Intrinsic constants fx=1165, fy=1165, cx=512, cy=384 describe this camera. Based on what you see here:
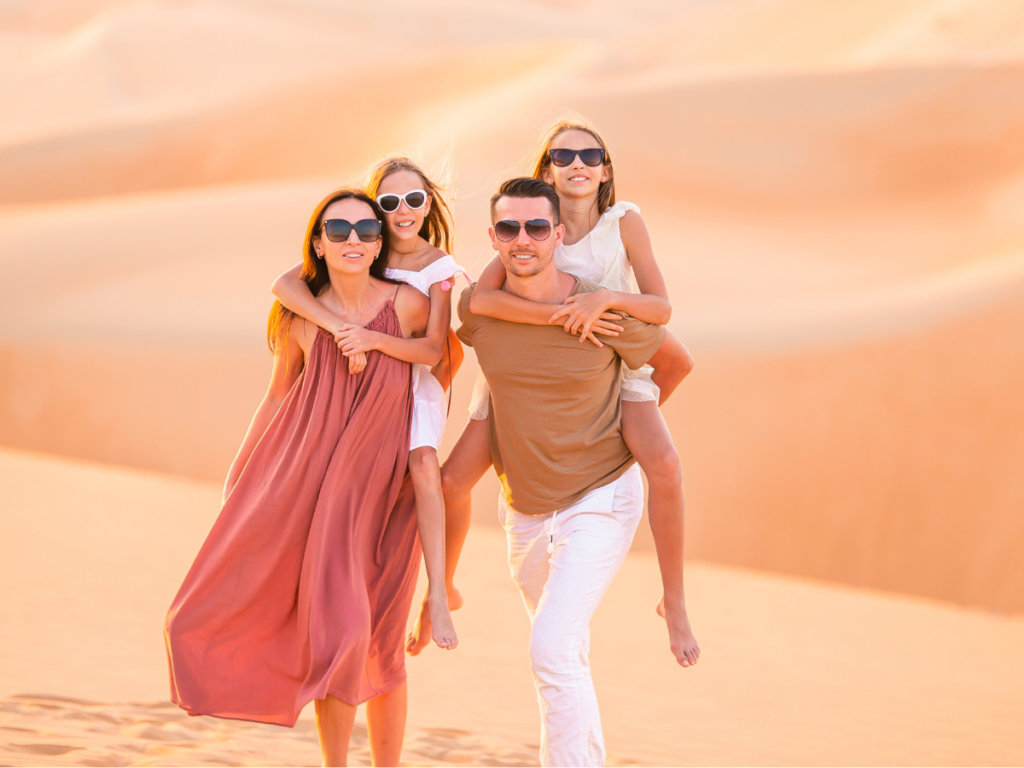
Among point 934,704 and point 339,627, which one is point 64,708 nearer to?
point 339,627

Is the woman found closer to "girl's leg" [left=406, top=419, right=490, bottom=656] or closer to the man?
"girl's leg" [left=406, top=419, right=490, bottom=656]

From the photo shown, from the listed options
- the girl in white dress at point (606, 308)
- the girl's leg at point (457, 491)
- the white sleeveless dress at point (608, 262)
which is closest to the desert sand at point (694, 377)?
the girl in white dress at point (606, 308)

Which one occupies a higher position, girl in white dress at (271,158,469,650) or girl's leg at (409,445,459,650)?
girl in white dress at (271,158,469,650)

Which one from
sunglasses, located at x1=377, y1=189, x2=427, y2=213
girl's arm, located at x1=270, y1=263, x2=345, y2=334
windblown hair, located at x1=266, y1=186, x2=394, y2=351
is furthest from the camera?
sunglasses, located at x1=377, y1=189, x2=427, y2=213

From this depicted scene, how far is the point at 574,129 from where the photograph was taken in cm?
474

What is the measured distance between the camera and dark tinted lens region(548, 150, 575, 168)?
15.3 feet

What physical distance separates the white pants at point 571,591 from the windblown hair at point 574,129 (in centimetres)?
112

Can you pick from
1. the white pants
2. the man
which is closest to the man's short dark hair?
the man

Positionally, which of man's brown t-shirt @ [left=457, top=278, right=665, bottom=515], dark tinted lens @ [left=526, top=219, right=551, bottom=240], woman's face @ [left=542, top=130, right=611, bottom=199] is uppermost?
woman's face @ [left=542, top=130, right=611, bottom=199]

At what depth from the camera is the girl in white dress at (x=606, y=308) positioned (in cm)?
452

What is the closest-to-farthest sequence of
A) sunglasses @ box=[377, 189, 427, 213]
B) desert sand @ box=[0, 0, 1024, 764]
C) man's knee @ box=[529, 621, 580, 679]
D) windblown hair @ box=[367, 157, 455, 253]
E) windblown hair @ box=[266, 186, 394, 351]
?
man's knee @ box=[529, 621, 580, 679], windblown hair @ box=[266, 186, 394, 351], sunglasses @ box=[377, 189, 427, 213], windblown hair @ box=[367, 157, 455, 253], desert sand @ box=[0, 0, 1024, 764]

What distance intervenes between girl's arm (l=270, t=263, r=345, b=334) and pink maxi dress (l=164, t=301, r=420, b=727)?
11 cm

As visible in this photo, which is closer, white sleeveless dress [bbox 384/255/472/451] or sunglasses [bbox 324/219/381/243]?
sunglasses [bbox 324/219/381/243]

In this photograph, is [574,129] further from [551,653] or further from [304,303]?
[551,653]
